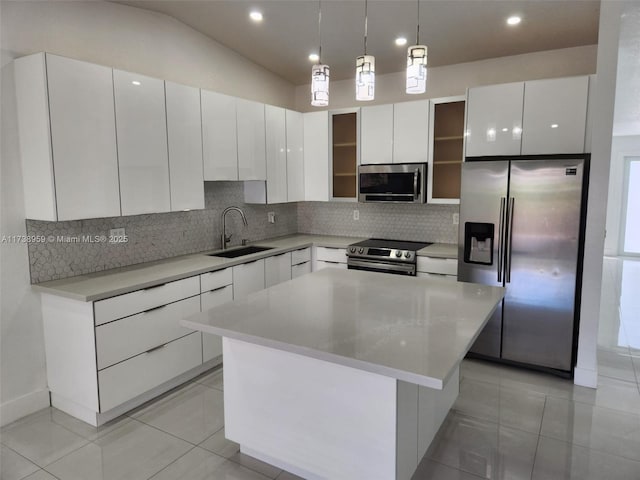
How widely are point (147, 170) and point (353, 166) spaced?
2374 millimetres

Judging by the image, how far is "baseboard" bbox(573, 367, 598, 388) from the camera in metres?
3.27

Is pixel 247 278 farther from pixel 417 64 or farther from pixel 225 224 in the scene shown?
pixel 417 64

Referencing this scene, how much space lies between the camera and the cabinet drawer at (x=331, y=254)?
459 cm

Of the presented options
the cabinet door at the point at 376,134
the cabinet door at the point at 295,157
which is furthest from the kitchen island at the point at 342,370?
the cabinet door at the point at 295,157

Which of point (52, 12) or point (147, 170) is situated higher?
point (52, 12)

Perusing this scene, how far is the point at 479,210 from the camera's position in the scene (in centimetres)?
360

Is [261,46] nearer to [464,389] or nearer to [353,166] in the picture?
[353,166]

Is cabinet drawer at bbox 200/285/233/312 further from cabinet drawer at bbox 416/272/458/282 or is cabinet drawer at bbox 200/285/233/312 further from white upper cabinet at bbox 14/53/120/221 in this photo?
cabinet drawer at bbox 416/272/458/282

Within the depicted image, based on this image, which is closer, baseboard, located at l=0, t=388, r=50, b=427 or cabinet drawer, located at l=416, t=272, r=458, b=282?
baseboard, located at l=0, t=388, r=50, b=427

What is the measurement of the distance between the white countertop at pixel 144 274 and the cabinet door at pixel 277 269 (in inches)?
2.5

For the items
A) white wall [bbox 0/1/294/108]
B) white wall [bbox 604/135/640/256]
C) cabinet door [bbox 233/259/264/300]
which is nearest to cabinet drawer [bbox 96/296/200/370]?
cabinet door [bbox 233/259/264/300]

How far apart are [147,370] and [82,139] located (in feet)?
5.38

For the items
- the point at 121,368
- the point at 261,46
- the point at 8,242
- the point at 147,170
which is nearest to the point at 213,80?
the point at 261,46

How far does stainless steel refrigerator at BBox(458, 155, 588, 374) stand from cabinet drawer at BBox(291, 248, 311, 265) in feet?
5.67
